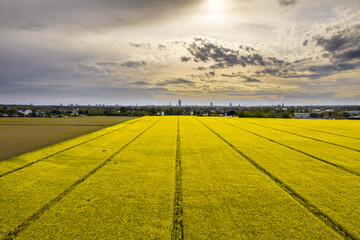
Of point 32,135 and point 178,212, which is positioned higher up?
point 178,212

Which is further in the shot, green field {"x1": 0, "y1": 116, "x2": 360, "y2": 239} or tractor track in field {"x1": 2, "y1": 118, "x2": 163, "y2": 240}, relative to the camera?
green field {"x1": 0, "y1": 116, "x2": 360, "y2": 239}

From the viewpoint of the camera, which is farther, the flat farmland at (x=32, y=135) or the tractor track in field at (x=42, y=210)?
the flat farmland at (x=32, y=135)

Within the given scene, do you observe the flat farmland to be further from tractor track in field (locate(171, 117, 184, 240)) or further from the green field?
tractor track in field (locate(171, 117, 184, 240))

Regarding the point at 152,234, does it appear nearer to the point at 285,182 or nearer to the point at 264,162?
the point at 285,182

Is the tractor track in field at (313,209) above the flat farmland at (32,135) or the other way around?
above

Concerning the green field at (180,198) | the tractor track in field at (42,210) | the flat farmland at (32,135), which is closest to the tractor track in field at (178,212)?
the green field at (180,198)

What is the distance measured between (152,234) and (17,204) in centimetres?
704

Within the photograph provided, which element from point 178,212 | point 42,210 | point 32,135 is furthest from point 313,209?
point 32,135

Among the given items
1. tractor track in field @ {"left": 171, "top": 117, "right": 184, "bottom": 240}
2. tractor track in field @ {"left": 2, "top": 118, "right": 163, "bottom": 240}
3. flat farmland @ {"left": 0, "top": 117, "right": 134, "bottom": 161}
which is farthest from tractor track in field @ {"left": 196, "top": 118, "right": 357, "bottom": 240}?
flat farmland @ {"left": 0, "top": 117, "right": 134, "bottom": 161}

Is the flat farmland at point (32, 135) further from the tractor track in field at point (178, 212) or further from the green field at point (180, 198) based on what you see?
the tractor track in field at point (178, 212)

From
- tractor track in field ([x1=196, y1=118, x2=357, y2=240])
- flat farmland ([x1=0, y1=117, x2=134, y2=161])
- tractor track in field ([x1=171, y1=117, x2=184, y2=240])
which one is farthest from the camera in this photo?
flat farmland ([x1=0, y1=117, x2=134, y2=161])

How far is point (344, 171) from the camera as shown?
46.8 feet

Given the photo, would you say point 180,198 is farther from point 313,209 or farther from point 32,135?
point 32,135

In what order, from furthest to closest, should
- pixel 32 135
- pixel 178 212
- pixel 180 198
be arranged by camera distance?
pixel 32 135, pixel 180 198, pixel 178 212
